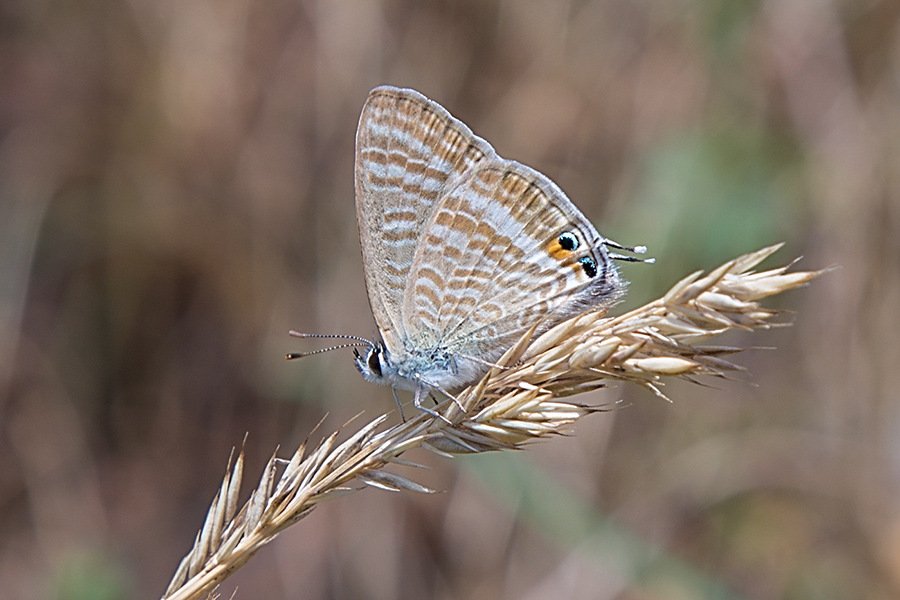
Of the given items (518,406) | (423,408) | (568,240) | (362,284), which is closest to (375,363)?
(423,408)

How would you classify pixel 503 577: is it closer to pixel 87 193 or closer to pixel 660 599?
pixel 660 599

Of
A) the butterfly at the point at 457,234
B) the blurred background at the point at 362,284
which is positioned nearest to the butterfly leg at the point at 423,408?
the butterfly at the point at 457,234

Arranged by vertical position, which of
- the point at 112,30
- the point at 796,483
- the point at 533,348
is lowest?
the point at 796,483

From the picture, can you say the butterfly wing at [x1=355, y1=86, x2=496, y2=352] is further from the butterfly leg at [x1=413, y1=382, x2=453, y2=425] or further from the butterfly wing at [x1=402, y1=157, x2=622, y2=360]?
the butterfly leg at [x1=413, y1=382, x2=453, y2=425]

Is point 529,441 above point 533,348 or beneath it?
beneath

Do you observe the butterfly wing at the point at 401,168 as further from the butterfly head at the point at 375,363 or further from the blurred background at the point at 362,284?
the blurred background at the point at 362,284

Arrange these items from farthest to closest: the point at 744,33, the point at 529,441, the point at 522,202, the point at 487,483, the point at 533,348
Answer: the point at 744,33, the point at 487,483, the point at 522,202, the point at 533,348, the point at 529,441

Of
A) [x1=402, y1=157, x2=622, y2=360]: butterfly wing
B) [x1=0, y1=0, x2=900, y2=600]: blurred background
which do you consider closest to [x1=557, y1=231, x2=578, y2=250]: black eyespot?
[x1=402, y1=157, x2=622, y2=360]: butterfly wing

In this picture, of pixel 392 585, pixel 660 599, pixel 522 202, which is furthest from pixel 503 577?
pixel 522 202
